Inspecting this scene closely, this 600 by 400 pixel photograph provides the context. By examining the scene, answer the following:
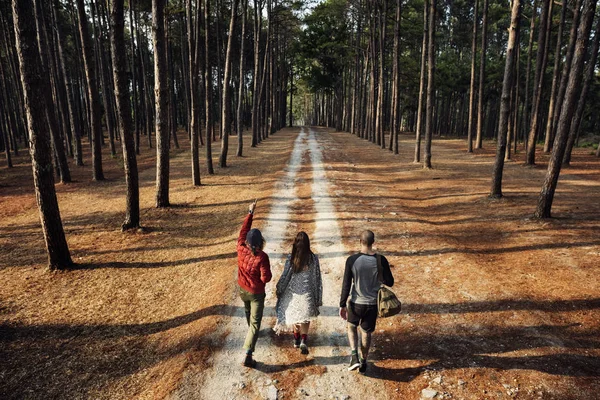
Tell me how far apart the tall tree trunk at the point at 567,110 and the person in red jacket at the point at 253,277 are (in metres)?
9.71

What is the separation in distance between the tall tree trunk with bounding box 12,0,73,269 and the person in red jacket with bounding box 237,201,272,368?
20.8ft

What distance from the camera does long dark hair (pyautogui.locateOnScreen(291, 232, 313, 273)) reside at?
517 centimetres

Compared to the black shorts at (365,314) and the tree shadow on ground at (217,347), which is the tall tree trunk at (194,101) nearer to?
the tree shadow on ground at (217,347)

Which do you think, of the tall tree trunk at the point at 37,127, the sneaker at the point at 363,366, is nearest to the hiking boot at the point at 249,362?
the sneaker at the point at 363,366

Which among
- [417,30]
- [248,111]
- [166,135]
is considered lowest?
[166,135]

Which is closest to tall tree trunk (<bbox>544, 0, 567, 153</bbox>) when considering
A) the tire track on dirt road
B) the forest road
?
the forest road

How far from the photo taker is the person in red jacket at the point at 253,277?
17.0 ft

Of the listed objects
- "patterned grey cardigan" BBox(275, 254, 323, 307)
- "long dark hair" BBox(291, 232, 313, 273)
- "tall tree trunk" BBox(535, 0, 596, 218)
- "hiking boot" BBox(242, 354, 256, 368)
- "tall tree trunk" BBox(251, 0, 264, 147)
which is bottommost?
"hiking boot" BBox(242, 354, 256, 368)

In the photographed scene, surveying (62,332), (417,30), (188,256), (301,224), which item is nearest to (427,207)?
(301,224)

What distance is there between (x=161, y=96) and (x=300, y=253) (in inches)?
429

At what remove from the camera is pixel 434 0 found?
1877 centimetres

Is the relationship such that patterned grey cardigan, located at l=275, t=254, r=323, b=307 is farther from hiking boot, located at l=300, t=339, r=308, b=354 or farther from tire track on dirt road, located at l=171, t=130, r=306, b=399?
tire track on dirt road, located at l=171, t=130, r=306, b=399

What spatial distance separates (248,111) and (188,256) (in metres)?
64.2

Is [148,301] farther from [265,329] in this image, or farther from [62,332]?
[265,329]
